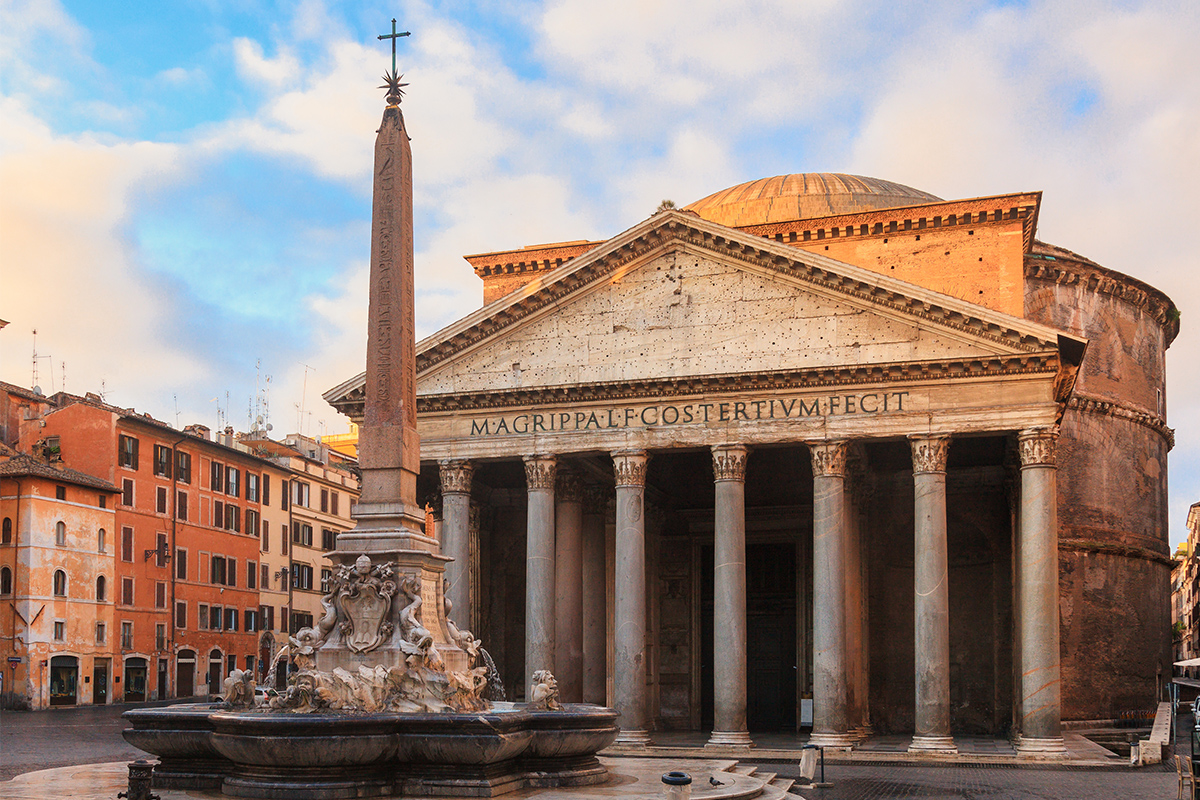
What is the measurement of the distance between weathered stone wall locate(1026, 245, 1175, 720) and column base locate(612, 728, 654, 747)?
12992mm

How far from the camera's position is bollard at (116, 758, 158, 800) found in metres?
10.9

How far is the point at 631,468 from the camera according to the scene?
2606cm

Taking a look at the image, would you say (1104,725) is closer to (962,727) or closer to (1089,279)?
(962,727)

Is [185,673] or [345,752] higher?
[345,752]

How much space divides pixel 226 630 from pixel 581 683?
79.4 feet

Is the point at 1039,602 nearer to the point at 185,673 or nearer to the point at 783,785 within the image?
the point at 783,785

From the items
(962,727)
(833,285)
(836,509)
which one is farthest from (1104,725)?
(833,285)

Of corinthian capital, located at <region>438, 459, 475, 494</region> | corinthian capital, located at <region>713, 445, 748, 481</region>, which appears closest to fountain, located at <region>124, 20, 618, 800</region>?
corinthian capital, located at <region>713, 445, 748, 481</region>

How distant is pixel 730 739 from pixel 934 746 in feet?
12.1

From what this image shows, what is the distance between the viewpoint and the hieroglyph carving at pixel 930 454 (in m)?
24.2

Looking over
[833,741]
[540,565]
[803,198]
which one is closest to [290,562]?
[803,198]

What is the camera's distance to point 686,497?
109ft

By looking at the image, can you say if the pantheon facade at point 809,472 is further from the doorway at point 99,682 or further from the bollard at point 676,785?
the doorway at point 99,682

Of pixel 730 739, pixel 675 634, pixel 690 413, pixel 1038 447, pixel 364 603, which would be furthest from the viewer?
pixel 675 634
